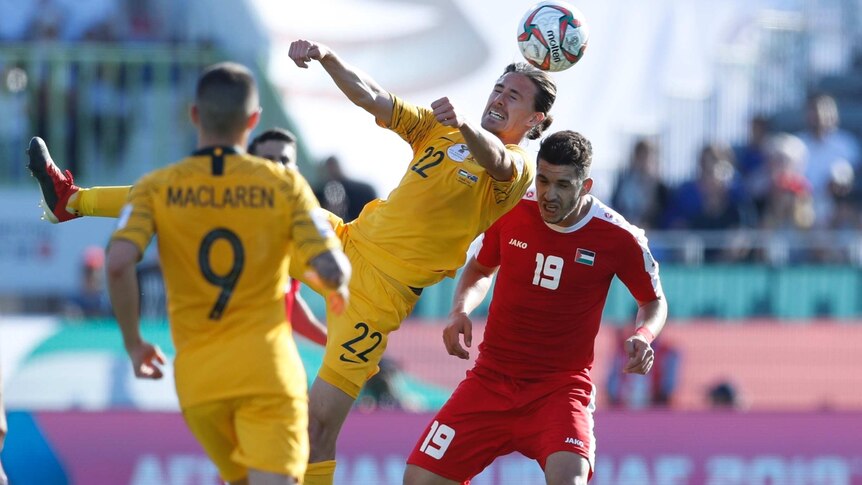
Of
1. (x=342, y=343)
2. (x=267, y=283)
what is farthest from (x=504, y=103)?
(x=267, y=283)

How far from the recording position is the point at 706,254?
14.6 meters

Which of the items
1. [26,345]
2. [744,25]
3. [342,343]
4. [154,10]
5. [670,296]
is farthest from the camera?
[744,25]

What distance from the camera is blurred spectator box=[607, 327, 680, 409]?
13.4 meters

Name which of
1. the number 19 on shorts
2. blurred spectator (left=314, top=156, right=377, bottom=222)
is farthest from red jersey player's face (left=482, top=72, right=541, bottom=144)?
blurred spectator (left=314, top=156, right=377, bottom=222)

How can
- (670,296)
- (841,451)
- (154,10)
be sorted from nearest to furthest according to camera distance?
1. (841,451)
2. (670,296)
3. (154,10)

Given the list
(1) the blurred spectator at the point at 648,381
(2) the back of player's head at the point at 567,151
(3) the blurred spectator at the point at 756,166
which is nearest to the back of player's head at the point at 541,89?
(2) the back of player's head at the point at 567,151

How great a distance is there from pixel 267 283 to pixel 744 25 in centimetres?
1324

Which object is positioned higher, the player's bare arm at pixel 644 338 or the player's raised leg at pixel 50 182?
the player's raised leg at pixel 50 182

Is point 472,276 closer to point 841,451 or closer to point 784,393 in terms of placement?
point 841,451

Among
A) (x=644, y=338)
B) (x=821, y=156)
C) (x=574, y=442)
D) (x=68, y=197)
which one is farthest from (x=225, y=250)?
(x=821, y=156)

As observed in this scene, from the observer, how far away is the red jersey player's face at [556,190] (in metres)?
7.85

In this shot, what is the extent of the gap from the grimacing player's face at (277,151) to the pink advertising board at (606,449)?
9.89 ft

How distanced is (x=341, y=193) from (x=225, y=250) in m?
7.65

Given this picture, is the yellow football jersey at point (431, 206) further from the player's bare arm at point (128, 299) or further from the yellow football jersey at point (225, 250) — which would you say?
the player's bare arm at point (128, 299)
